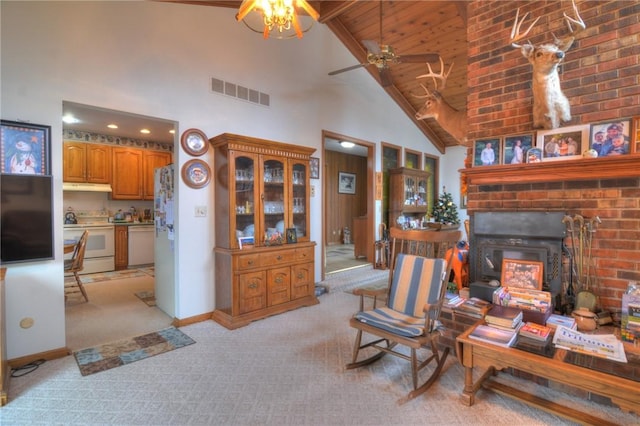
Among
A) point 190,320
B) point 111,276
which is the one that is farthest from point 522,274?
point 111,276

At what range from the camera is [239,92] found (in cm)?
378

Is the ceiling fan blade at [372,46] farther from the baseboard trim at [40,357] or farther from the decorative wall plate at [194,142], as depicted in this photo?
the baseboard trim at [40,357]

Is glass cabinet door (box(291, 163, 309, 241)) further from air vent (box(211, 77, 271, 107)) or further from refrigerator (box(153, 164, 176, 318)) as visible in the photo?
refrigerator (box(153, 164, 176, 318))

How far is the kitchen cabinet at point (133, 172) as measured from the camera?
6.21 m

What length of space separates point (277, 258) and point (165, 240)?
130 centimetres

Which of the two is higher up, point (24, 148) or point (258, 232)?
point (24, 148)

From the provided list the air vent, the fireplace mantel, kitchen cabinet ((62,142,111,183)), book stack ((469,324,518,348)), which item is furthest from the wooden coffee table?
kitchen cabinet ((62,142,111,183))

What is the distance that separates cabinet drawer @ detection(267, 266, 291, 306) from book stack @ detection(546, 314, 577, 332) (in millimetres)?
2504

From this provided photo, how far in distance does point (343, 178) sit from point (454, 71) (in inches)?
164

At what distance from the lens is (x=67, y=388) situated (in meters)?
2.16

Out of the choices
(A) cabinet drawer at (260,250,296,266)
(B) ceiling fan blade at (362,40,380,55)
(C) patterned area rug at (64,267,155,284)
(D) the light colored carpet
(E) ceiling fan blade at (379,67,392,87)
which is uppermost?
(B) ceiling fan blade at (362,40,380,55)

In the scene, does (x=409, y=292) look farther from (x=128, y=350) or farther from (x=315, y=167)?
(x=315, y=167)

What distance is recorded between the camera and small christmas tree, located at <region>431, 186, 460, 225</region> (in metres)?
7.63

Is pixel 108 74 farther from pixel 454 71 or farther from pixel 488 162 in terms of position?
pixel 454 71
